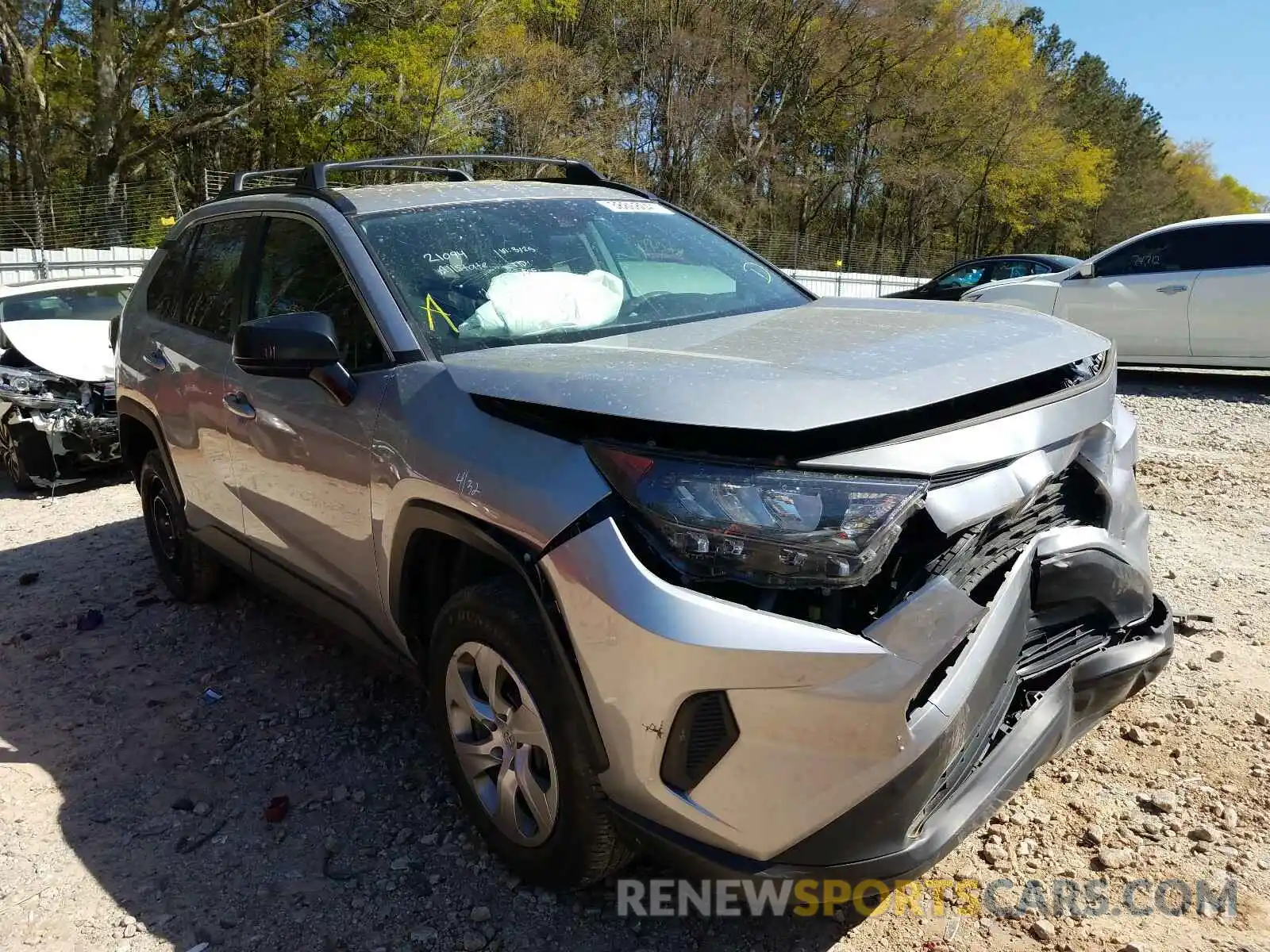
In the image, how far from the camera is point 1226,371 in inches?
401

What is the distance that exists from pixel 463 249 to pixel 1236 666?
10.2ft

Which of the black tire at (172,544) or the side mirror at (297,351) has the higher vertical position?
the side mirror at (297,351)

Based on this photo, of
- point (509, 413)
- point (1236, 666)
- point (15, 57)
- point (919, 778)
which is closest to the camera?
point (919, 778)

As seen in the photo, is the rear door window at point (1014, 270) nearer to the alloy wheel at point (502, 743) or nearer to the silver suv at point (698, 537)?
the silver suv at point (698, 537)

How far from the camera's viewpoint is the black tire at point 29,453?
6609 millimetres

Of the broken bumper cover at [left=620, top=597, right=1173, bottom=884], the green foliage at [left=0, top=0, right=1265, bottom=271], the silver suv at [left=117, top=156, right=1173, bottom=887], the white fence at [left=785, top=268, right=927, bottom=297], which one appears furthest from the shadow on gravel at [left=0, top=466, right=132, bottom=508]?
the white fence at [left=785, top=268, right=927, bottom=297]

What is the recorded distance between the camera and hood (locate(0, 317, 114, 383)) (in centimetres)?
679

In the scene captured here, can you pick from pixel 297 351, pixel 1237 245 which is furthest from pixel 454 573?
pixel 1237 245

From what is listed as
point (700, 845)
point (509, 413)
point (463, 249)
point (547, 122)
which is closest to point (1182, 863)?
point (700, 845)

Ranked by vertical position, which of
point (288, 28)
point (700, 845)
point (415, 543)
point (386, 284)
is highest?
point (288, 28)

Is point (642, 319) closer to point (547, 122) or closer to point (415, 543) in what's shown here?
point (415, 543)

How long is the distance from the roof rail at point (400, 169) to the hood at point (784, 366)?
121 cm

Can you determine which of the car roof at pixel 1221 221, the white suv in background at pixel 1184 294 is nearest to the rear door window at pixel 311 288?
the white suv in background at pixel 1184 294

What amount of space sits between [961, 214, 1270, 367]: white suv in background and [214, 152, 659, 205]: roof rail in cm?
598
